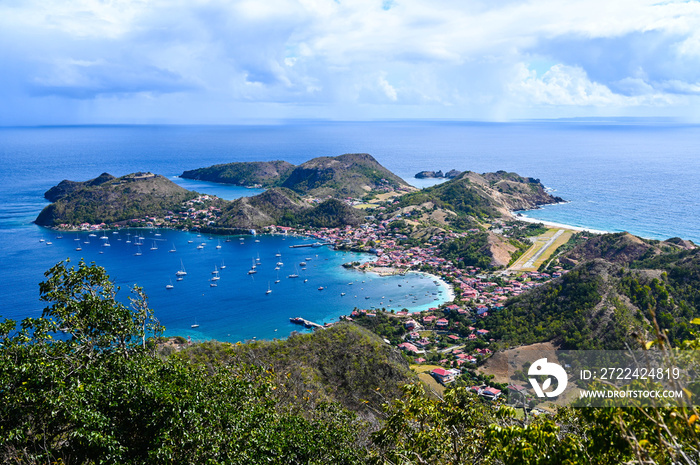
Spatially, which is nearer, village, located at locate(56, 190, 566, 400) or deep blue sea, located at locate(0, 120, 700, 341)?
village, located at locate(56, 190, 566, 400)

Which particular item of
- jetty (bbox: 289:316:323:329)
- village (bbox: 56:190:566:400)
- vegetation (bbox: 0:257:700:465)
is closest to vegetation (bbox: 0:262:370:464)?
vegetation (bbox: 0:257:700:465)

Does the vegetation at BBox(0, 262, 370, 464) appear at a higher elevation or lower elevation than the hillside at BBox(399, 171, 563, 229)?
higher

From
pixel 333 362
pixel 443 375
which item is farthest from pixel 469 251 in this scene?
pixel 333 362

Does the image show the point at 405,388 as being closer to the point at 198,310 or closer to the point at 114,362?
the point at 114,362

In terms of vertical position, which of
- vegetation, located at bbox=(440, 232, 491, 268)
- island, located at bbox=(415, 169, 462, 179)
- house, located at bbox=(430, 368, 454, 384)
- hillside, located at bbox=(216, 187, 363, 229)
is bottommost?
house, located at bbox=(430, 368, 454, 384)

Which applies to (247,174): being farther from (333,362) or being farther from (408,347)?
(333,362)

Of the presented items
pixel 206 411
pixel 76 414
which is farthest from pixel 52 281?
pixel 206 411

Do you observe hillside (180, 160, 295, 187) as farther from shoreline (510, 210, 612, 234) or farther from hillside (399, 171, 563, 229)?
shoreline (510, 210, 612, 234)
